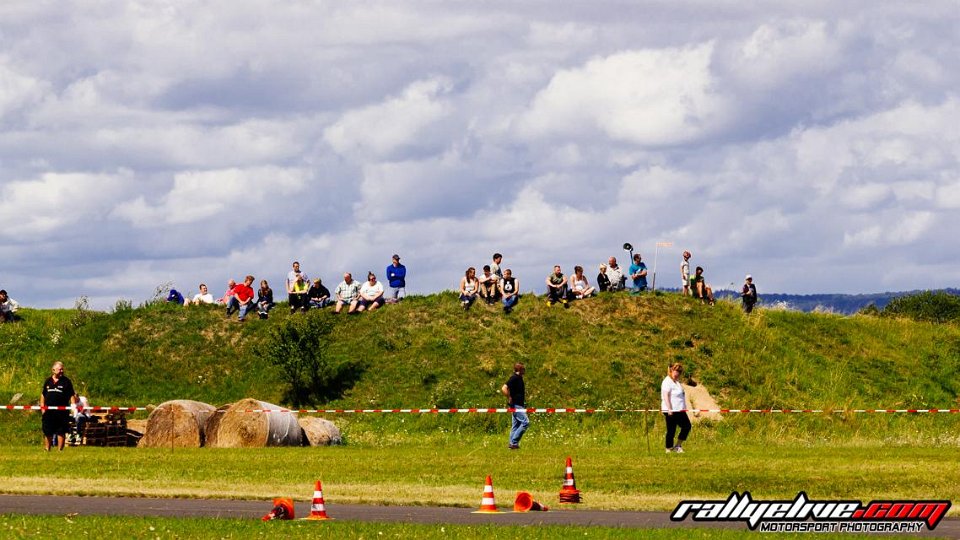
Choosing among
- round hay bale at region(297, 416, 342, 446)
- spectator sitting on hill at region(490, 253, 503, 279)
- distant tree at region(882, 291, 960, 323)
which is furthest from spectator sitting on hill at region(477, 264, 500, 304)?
distant tree at region(882, 291, 960, 323)

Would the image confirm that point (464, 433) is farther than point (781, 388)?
No

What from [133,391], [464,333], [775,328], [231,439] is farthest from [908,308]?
[231,439]

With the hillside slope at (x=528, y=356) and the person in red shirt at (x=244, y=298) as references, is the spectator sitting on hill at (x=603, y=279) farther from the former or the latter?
the person in red shirt at (x=244, y=298)

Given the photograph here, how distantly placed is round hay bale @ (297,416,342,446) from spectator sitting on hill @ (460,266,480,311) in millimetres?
13420

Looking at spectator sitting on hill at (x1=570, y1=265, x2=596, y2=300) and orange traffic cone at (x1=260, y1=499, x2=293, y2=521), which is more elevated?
spectator sitting on hill at (x1=570, y1=265, x2=596, y2=300)

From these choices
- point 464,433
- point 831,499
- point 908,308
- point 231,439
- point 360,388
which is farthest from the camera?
point 908,308

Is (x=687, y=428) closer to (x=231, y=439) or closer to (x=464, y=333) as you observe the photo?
(x=231, y=439)

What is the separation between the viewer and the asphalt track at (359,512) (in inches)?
771

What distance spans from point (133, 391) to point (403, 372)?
374 inches

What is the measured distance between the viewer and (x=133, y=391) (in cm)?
4984

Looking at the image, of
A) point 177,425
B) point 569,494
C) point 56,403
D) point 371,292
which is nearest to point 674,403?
point 569,494

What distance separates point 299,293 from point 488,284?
6876 mm

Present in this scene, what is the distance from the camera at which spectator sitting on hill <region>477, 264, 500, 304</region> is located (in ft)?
169

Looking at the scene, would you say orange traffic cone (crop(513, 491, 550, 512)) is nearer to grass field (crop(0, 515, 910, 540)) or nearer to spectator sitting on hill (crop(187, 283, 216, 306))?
grass field (crop(0, 515, 910, 540))
